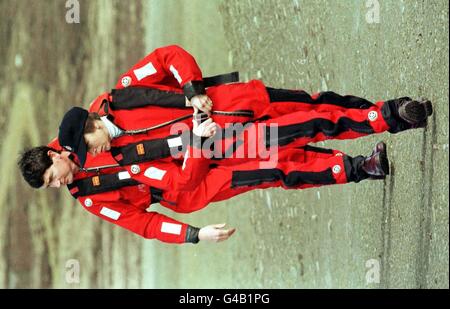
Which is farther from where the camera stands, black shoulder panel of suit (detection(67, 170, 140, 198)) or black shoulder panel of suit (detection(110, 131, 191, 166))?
black shoulder panel of suit (detection(67, 170, 140, 198))

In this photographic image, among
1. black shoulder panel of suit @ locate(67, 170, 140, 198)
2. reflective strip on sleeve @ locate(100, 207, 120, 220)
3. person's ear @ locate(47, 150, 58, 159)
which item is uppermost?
person's ear @ locate(47, 150, 58, 159)

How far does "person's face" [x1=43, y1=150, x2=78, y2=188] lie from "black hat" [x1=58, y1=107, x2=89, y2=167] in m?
0.13

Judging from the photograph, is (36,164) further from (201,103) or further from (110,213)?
(201,103)

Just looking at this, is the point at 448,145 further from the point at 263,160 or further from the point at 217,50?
the point at 217,50

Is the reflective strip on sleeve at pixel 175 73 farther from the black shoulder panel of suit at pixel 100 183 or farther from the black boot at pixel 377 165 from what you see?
the black boot at pixel 377 165

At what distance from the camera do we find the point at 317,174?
196 cm

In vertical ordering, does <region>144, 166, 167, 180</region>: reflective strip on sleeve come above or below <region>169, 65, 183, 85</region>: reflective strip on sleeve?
below

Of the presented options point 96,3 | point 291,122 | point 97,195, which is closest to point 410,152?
point 291,122

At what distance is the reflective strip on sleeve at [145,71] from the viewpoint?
1945 mm

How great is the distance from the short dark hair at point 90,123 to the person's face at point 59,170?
18cm

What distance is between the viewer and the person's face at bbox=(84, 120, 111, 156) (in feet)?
6.08

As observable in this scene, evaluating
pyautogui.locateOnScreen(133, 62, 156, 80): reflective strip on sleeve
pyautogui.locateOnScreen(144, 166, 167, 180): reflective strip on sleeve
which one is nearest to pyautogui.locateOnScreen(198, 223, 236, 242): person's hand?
pyautogui.locateOnScreen(144, 166, 167, 180): reflective strip on sleeve

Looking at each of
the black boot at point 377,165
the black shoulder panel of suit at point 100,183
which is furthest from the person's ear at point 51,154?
the black boot at point 377,165

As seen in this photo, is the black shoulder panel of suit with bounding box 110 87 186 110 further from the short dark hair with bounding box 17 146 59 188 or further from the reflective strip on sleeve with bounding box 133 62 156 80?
the short dark hair with bounding box 17 146 59 188
